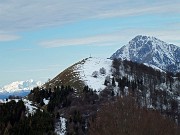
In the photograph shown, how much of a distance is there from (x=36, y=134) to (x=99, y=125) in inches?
879

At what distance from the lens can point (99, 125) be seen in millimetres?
78688

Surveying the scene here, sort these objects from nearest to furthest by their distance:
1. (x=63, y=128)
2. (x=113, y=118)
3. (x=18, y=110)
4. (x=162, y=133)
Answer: (x=162, y=133) < (x=113, y=118) < (x=18, y=110) < (x=63, y=128)

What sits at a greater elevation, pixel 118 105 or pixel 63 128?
pixel 118 105

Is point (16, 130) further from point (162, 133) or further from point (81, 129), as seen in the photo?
point (81, 129)

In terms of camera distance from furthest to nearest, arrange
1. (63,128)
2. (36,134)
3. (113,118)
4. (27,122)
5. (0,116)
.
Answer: (63,128)
(0,116)
(27,122)
(36,134)
(113,118)

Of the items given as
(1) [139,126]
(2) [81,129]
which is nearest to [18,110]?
(2) [81,129]

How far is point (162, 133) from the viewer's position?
71.8 meters

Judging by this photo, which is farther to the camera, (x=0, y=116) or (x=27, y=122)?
(x=0, y=116)

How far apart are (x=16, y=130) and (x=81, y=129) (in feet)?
228

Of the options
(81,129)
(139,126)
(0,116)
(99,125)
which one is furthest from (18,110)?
(139,126)

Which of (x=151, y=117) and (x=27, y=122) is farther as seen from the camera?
(x=27, y=122)

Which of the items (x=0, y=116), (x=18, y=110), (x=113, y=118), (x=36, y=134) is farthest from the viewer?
(x=18, y=110)

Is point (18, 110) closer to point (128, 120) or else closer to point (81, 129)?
point (81, 129)

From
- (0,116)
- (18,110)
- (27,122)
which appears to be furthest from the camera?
(18,110)
